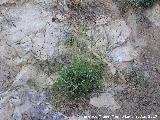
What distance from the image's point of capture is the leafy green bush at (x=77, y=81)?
6.87 metres

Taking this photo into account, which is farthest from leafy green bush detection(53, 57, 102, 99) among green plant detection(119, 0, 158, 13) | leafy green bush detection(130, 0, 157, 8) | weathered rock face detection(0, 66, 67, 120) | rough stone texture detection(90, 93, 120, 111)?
leafy green bush detection(130, 0, 157, 8)

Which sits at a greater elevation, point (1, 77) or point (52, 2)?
point (52, 2)

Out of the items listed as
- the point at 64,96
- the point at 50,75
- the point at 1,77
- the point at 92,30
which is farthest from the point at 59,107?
the point at 92,30

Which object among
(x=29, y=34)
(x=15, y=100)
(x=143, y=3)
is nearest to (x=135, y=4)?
(x=143, y=3)

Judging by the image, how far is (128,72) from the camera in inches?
293

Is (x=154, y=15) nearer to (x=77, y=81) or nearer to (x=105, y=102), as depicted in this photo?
(x=105, y=102)

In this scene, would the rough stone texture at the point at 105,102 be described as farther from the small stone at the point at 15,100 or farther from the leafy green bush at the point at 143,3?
the leafy green bush at the point at 143,3

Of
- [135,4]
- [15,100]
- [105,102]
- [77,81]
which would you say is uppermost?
[135,4]

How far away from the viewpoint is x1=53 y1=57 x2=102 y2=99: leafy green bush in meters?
6.87

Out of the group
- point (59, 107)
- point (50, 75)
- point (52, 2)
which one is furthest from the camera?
point (52, 2)

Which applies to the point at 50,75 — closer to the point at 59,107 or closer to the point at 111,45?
the point at 59,107

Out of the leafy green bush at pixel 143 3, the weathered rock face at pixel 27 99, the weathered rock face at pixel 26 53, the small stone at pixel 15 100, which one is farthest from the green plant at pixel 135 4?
the small stone at pixel 15 100

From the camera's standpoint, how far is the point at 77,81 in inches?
272

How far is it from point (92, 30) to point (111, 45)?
1.63 ft
